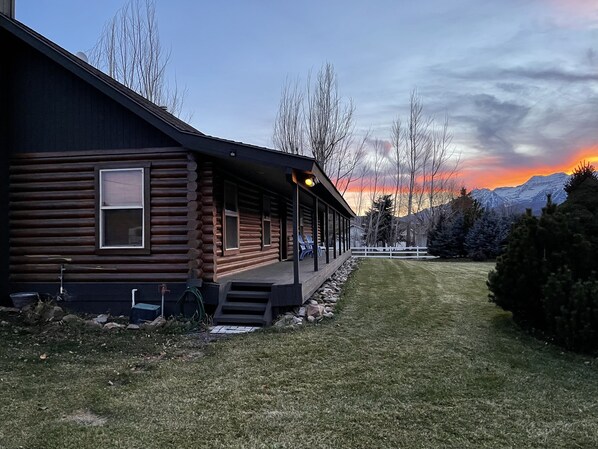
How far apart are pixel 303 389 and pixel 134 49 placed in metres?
18.6

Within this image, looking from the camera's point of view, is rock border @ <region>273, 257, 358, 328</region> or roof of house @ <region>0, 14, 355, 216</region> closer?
rock border @ <region>273, 257, 358, 328</region>

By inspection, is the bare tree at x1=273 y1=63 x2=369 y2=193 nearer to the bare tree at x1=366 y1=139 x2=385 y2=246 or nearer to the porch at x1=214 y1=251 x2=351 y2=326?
the bare tree at x1=366 y1=139 x2=385 y2=246

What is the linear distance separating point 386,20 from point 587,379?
1107cm

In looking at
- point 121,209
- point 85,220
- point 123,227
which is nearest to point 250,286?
point 123,227

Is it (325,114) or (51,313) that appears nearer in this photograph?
(51,313)

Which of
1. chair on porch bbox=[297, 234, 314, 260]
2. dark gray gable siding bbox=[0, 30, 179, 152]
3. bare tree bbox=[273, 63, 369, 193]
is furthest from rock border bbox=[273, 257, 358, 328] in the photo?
bare tree bbox=[273, 63, 369, 193]

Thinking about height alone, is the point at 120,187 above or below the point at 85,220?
above

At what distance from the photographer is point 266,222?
37.6 feet

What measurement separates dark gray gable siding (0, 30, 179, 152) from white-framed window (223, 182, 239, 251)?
6.04 ft

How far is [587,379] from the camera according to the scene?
4203 millimetres

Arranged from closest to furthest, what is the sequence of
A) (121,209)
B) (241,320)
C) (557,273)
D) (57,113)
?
(557,273) < (241,320) < (121,209) < (57,113)

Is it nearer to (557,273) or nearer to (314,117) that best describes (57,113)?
(557,273)

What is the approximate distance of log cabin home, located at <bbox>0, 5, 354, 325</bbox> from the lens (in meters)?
6.75

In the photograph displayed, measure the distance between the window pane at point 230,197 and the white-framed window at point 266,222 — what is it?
229 cm
